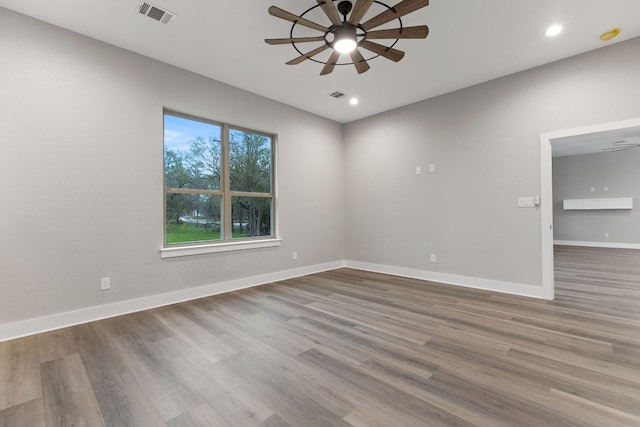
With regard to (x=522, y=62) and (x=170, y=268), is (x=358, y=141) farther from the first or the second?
(x=170, y=268)

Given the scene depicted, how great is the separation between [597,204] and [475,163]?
7.11 m

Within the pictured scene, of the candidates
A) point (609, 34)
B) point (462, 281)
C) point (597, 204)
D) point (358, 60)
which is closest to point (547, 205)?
point (462, 281)

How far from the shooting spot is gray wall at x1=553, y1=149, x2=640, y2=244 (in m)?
7.95

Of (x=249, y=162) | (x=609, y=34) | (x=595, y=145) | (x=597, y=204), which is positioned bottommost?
(x=597, y=204)

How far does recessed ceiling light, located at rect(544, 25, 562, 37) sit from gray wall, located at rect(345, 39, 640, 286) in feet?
2.48

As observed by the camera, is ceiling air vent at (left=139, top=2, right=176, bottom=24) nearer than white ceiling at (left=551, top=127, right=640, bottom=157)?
Yes

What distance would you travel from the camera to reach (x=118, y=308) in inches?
125

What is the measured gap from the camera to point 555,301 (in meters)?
3.51

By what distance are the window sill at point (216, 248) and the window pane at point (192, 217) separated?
18 centimetres

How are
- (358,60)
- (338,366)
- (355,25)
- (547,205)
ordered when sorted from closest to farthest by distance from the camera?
1. (338,366)
2. (355,25)
3. (358,60)
4. (547,205)

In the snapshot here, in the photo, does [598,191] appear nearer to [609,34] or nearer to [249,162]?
[609,34]

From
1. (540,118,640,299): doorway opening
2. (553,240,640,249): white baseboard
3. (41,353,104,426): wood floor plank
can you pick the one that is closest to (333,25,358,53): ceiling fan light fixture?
(540,118,640,299): doorway opening

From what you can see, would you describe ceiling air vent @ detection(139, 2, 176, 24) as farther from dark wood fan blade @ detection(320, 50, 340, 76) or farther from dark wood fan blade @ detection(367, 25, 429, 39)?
dark wood fan blade @ detection(367, 25, 429, 39)

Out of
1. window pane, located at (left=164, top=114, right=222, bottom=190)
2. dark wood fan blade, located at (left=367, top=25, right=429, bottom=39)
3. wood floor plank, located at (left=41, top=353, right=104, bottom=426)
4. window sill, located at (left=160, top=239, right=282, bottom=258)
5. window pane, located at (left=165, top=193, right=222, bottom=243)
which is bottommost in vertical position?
wood floor plank, located at (left=41, top=353, right=104, bottom=426)
